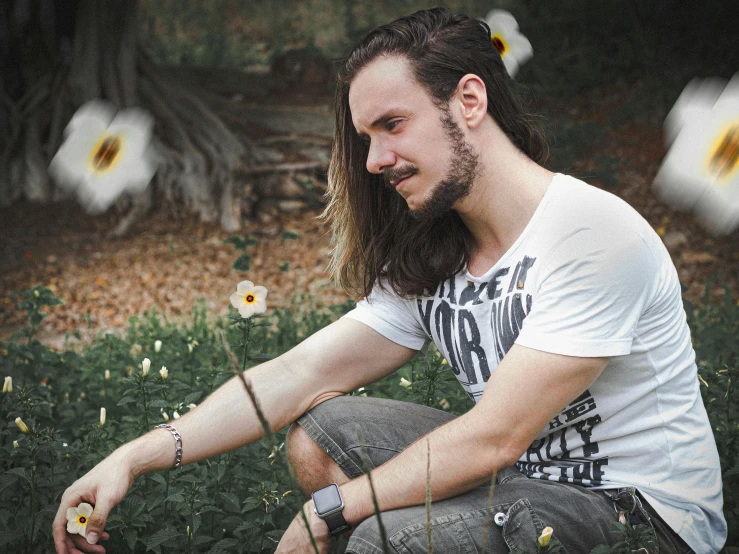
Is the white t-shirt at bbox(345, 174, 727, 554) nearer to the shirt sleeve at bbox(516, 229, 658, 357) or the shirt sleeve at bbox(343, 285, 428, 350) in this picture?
the shirt sleeve at bbox(516, 229, 658, 357)

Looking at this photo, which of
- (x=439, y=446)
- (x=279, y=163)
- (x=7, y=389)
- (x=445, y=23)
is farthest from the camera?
(x=279, y=163)

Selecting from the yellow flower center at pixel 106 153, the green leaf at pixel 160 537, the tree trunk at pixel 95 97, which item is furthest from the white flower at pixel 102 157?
the tree trunk at pixel 95 97

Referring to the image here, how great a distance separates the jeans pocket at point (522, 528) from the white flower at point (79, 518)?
1.05m

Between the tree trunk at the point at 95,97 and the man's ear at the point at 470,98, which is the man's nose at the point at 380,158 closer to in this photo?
the man's ear at the point at 470,98

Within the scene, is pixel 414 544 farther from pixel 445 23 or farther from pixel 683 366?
pixel 445 23

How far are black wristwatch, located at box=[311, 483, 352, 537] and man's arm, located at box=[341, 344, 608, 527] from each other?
8 centimetres

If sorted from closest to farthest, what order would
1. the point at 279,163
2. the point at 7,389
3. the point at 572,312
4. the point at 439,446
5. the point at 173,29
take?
the point at 572,312 → the point at 439,446 → the point at 7,389 → the point at 279,163 → the point at 173,29

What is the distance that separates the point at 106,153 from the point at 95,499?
1241mm

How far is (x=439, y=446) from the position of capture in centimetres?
201

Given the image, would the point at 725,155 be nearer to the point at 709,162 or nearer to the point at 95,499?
the point at 709,162

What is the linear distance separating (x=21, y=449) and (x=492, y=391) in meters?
1.49

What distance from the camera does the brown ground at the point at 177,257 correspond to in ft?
19.5

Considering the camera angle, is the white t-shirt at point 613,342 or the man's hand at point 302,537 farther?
the man's hand at point 302,537

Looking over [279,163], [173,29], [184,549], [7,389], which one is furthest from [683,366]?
[173,29]
